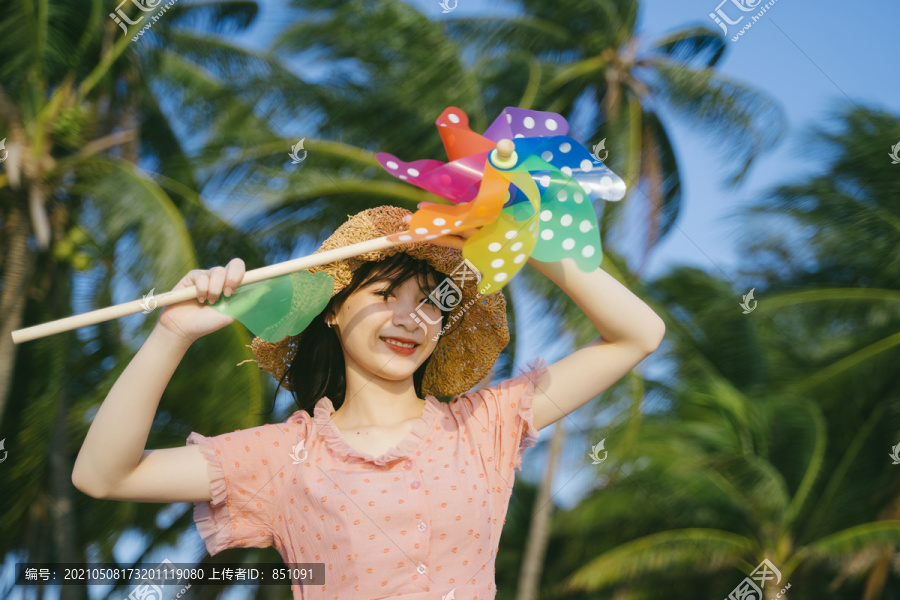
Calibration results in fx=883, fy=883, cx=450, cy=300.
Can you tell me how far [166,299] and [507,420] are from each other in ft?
2.54

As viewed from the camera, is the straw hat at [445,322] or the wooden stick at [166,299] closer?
the wooden stick at [166,299]

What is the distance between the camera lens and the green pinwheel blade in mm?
1777

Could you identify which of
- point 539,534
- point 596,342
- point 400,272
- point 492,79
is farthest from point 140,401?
point 539,534

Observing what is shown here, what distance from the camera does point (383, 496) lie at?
70.2 inches

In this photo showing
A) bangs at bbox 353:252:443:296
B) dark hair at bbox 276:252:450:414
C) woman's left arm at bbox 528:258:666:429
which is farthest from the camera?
dark hair at bbox 276:252:450:414

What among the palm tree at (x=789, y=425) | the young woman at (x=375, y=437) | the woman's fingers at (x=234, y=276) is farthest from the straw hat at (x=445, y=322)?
the palm tree at (x=789, y=425)

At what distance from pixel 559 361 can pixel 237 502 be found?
761 mm

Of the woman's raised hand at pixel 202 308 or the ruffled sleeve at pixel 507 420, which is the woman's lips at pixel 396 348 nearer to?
the ruffled sleeve at pixel 507 420

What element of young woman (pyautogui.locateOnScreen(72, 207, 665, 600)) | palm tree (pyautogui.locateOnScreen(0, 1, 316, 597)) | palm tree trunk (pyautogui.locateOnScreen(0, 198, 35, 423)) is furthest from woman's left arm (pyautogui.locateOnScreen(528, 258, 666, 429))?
palm tree trunk (pyautogui.locateOnScreen(0, 198, 35, 423))

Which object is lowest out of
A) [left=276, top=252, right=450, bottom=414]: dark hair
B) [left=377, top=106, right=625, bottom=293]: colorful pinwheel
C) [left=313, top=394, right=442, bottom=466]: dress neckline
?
[left=276, top=252, right=450, bottom=414]: dark hair

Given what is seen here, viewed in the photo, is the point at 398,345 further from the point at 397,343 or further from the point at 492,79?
the point at 492,79

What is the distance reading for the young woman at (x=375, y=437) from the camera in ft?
5.68

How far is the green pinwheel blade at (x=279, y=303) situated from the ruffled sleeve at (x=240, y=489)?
231mm

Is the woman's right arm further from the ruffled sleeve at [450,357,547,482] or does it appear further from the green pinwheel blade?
the ruffled sleeve at [450,357,547,482]
